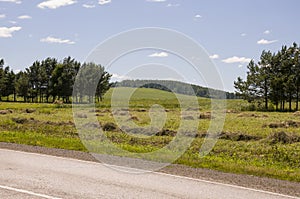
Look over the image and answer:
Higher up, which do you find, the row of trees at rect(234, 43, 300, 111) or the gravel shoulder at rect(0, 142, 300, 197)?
the row of trees at rect(234, 43, 300, 111)

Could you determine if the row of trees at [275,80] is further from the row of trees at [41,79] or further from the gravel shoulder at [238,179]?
the gravel shoulder at [238,179]

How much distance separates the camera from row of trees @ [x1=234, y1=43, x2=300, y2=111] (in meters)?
74.9

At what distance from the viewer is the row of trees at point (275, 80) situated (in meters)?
74.9

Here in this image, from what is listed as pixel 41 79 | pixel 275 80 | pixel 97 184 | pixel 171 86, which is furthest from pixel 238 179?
pixel 41 79

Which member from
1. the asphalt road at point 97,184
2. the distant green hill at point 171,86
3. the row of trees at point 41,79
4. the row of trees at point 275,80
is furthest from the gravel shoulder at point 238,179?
the row of trees at point 41,79

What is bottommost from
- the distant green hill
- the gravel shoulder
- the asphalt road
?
the gravel shoulder

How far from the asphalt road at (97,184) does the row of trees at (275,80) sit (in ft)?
224

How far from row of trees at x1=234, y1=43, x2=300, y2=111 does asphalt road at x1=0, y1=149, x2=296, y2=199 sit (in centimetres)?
6836

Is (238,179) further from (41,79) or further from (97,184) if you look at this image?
(41,79)

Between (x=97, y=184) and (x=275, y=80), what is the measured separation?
231 feet

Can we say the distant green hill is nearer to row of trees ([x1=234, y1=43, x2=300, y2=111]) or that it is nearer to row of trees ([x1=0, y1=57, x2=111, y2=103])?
row of trees ([x1=234, y1=43, x2=300, y2=111])

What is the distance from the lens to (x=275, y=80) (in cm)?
7456

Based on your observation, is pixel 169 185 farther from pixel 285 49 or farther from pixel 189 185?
pixel 285 49

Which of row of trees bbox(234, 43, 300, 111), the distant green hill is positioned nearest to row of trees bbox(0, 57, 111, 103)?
row of trees bbox(234, 43, 300, 111)
